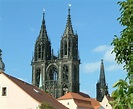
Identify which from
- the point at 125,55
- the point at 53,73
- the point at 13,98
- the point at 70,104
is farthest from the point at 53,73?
the point at 125,55

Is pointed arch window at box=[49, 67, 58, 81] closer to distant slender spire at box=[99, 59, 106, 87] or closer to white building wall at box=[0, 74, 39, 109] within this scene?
distant slender spire at box=[99, 59, 106, 87]

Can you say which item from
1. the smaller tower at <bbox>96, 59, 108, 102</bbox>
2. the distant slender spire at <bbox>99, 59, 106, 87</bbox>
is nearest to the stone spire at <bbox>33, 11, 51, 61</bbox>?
the distant slender spire at <bbox>99, 59, 106, 87</bbox>

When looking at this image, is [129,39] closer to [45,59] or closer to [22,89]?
[22,89]

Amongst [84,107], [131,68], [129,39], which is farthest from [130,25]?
[84,107]

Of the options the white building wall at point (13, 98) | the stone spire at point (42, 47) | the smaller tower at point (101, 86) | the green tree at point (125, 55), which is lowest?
the green tree at point (125, 55)

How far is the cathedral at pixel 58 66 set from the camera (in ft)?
451

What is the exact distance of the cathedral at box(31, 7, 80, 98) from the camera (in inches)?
5408

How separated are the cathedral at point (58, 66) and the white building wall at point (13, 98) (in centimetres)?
8947

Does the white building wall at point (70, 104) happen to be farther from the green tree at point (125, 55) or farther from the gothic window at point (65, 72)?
the green tree at point (125, 55)

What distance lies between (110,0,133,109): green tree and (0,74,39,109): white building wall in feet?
101

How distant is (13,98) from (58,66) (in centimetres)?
9414

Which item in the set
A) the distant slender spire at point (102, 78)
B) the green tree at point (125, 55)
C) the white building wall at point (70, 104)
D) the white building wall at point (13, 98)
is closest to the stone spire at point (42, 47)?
the distant slender spire at point (102, 78)

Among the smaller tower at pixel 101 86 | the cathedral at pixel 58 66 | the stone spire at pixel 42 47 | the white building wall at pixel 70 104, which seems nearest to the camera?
the white building wall at pixel 70 104

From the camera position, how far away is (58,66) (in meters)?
140
